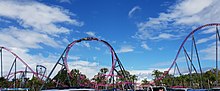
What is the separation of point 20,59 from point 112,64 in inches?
598

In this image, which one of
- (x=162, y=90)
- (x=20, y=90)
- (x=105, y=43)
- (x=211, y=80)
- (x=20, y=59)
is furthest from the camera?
(x=211, y=80)

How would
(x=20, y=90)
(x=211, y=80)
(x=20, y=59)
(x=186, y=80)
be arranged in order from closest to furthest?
(x=20, y=59), (x=20, y=90), (x=211, y=80), (x=186, y=80)

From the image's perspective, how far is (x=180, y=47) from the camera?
1768 inches

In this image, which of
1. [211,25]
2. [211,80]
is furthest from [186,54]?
[211,80]

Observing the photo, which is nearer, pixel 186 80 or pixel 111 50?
pixel 111 50

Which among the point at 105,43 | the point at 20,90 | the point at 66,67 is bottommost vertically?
the point at 20,90

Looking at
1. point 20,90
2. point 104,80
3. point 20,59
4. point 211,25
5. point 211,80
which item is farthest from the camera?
point 211,80

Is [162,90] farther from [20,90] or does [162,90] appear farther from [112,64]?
[20,90]

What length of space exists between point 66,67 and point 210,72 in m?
56.1

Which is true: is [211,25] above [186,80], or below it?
above

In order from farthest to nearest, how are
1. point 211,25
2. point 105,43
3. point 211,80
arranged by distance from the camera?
point 211,80 < point 105,43 < point 211,25

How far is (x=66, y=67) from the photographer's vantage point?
45.5 meters

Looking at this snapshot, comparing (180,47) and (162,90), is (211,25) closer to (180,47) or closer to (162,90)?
(180,47)

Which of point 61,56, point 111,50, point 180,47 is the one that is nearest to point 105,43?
point 111,50
